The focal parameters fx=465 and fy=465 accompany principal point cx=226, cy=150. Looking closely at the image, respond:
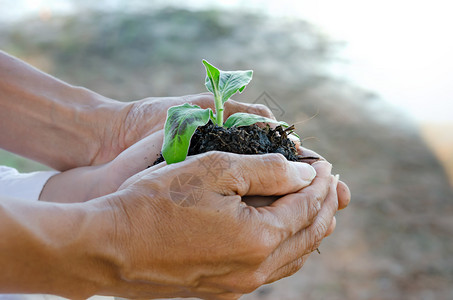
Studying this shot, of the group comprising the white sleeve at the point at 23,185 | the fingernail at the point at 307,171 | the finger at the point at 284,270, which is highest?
the fingernail at the point at 307,171

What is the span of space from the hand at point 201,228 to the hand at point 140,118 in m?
0.41

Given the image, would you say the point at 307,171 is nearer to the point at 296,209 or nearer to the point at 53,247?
the point at 296,209

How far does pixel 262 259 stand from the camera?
41.4 inches

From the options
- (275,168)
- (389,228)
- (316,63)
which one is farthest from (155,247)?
(316,63)

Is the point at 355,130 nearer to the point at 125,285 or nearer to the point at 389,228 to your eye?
the point at 389,228

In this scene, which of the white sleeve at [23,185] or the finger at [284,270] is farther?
the white sleeve at [23,185]

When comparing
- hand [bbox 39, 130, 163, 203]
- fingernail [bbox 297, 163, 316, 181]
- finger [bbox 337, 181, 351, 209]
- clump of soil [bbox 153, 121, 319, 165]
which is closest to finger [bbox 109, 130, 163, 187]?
hand [bbox 39, 130, 163, 203]

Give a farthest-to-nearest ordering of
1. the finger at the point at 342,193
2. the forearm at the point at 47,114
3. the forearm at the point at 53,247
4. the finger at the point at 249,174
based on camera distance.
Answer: the forearm at the point at 47,114
the finger at the point at 342,193
the finger at the point at 249,174
the forearm at the point at 53,247

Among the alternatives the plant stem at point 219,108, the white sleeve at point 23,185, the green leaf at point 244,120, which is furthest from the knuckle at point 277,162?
the white sleeve at point 23,185

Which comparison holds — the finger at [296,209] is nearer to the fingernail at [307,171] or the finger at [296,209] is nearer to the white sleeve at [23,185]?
the fingernail at [307,171]

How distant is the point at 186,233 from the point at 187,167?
145 millimetres

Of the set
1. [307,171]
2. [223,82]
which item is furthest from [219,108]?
[307,171]

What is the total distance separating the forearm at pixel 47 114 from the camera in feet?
5.50

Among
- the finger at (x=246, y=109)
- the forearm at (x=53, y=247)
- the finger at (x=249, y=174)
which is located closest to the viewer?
the forearm at (x=53, y=247)
